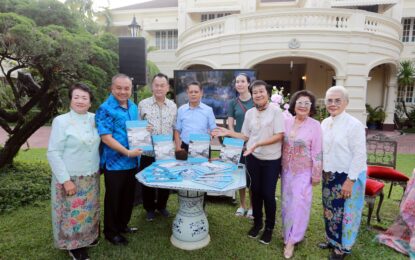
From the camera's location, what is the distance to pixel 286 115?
2.94 m

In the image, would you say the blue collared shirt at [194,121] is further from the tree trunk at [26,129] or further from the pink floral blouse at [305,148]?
the tree trunk at [26,129]

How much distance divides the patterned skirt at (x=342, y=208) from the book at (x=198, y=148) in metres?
1.23

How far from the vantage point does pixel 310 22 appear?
9469mm

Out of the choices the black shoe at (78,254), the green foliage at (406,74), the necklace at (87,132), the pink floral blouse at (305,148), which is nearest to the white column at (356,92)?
the green foliage at (406,74)

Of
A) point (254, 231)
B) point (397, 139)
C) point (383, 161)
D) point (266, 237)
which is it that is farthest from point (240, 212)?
point (397, 139)

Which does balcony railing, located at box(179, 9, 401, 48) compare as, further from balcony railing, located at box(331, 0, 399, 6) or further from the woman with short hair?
the woman with short hair

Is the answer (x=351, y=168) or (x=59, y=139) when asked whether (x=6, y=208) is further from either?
(x=351, y=168)

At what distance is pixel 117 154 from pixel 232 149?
45.2 inches

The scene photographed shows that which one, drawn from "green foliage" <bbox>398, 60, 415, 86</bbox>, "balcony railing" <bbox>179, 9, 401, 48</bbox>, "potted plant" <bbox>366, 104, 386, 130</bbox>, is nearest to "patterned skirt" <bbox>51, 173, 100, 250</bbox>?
"balcony railing" <bbox>179, 9, 401, 48</bbox>

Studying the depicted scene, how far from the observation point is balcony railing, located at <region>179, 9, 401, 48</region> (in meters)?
9.41

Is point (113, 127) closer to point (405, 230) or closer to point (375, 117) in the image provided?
point (405, 230)

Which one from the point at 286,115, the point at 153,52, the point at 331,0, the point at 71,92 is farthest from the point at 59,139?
the point at 153,52

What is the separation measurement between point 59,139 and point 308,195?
2398 millimetres

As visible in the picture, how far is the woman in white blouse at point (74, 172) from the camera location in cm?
235
